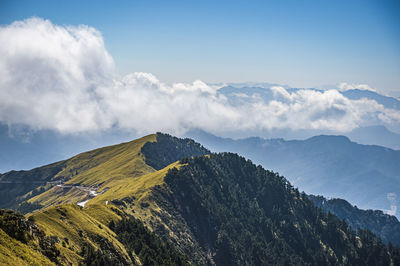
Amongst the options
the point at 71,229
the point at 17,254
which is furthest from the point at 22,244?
the point at 71,229

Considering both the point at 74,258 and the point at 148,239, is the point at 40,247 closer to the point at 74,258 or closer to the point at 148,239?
the point at 74,258

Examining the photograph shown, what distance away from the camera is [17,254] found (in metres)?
64.4

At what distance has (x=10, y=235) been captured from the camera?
70125mm

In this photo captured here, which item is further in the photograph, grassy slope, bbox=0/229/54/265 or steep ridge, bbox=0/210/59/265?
steep ridge, bbox=0/210/59/265

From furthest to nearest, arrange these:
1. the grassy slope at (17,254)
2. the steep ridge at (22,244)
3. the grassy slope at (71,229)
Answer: the grassy slope at (71,229) < the steep ridge at (22,244) < the grassy slope at (17,254)

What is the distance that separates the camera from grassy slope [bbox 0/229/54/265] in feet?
197

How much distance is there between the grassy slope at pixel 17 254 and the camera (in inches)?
2365

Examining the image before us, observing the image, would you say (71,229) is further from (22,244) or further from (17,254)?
(17,254)

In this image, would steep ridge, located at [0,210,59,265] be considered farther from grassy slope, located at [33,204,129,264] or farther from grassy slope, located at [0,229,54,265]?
grassy slope, located at [33,204,129,264]

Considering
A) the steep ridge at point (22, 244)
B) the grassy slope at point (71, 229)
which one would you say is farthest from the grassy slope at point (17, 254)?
the grassy slope at point (71, 229)

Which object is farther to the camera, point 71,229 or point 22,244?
point 71,229

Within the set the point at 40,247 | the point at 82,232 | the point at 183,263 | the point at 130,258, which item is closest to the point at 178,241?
the point at 183,263

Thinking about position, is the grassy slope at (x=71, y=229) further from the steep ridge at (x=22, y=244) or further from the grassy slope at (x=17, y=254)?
the grassy slope at (x=17, y=254)

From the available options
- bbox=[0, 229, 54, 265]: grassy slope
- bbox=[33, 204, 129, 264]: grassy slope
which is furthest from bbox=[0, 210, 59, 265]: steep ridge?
bbox=[33, 204, 129, 264]: grassy slope
